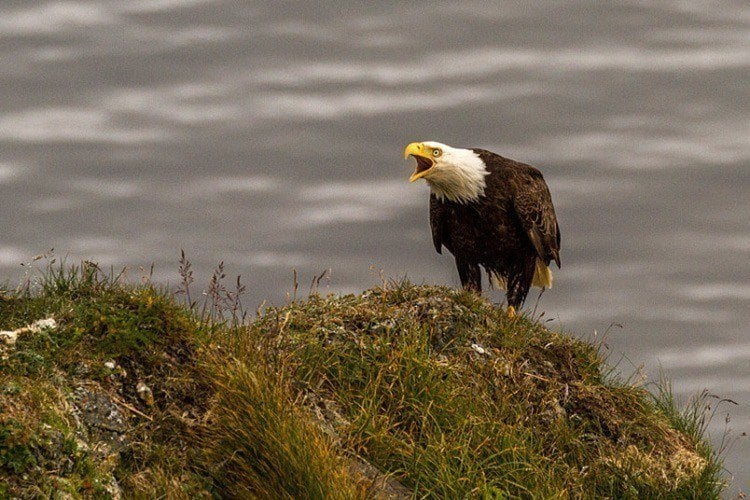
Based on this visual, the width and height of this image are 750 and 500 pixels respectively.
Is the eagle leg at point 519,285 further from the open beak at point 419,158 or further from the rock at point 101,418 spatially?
the rock at point 101,418

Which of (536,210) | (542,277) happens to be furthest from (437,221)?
(542,277)

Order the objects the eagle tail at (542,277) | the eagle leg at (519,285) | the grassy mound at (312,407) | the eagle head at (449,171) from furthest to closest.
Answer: the eagle tail at (542,277) < the eagle leg at (519,285) < the eagle head at (449,171) < the grassy mound at (312,407)

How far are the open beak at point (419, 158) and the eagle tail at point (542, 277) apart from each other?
112 inches

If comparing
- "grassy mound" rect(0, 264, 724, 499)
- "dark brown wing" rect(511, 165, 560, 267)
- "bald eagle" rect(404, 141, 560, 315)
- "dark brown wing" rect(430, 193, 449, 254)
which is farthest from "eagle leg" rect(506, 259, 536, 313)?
"grassy mound" rect(0, 264, 724, 499)

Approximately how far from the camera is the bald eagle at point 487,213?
11.3 metres

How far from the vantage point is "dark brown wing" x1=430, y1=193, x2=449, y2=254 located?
1180 centimetres

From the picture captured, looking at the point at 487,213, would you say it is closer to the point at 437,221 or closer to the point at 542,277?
the point at 437,221

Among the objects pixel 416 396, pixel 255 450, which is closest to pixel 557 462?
pixel 416 396

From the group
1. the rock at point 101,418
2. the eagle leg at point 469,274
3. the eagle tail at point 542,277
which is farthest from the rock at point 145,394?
the eagle tail at point 542,277

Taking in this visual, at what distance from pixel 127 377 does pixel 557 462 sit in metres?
3.50

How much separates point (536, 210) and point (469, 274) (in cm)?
105

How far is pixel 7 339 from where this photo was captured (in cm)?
722

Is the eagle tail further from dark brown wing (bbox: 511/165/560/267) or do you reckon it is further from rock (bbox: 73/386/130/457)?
rock (bbox: 73/386/130/457)

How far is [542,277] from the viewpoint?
13586 mm
